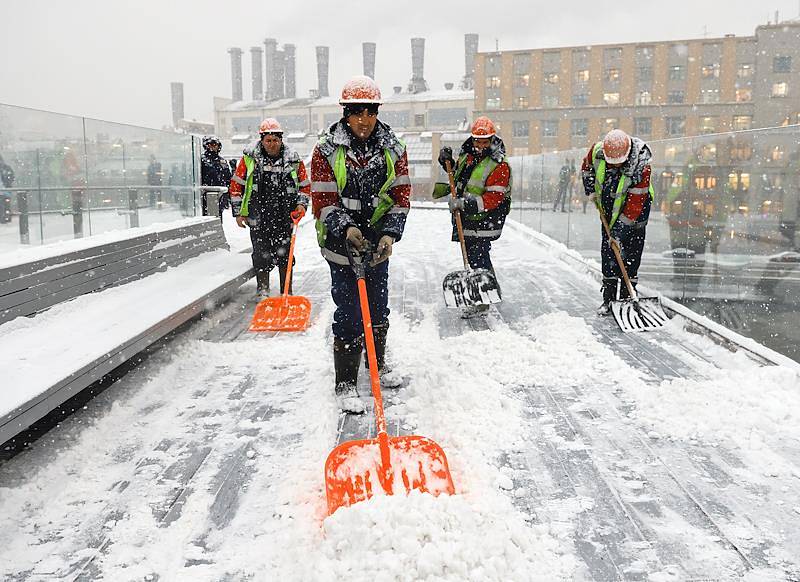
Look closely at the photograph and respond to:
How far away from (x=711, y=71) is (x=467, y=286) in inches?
2344

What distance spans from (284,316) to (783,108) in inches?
2347

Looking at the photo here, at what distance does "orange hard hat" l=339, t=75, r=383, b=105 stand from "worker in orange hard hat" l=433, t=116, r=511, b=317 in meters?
2.46

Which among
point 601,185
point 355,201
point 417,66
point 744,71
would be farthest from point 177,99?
point 355,201

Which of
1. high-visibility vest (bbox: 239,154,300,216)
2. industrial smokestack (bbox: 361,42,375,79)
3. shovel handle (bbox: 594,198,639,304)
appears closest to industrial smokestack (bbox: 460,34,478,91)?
industrial smokestack (bbox: 361,42,375,79)

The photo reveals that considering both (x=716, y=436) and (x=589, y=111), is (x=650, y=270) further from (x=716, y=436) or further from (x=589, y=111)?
(x=589, y=111)

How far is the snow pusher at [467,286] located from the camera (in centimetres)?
636

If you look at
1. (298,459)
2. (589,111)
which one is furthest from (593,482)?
(589,111)

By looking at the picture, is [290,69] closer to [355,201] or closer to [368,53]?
[368,53]

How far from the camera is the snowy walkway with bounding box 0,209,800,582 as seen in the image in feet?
7.94

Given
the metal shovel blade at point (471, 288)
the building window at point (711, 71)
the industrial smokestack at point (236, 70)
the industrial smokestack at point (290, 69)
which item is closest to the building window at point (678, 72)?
the building window at point (711, 71)

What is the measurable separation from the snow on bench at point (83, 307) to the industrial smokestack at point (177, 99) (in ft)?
277

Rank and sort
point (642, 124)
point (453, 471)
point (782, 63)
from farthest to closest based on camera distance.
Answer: point (642, 124)
point (782, 63)
point (453, 471)

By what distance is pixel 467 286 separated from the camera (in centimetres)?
637

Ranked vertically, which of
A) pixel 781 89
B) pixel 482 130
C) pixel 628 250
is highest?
pixel 781 89
